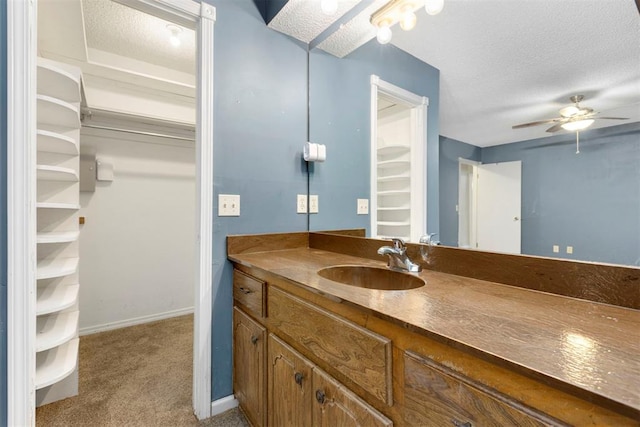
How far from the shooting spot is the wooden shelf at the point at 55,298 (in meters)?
1.47

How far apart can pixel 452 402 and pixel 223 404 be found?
143 cm

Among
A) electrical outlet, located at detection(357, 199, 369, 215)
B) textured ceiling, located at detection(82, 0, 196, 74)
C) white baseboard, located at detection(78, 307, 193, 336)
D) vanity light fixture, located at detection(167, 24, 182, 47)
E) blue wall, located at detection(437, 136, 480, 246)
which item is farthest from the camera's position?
white baseboard, located at detection(78, 307, 193, 336)

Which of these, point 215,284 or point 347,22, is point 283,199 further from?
point 347,22

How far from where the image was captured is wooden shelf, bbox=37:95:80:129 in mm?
1461

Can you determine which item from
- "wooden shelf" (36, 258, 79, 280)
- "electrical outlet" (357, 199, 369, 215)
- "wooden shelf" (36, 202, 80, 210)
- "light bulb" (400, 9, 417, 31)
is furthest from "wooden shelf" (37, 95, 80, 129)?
"light bulb" (400, 9, 417, 31)

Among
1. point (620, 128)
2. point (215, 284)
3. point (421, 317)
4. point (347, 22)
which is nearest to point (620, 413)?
point (421, 317)

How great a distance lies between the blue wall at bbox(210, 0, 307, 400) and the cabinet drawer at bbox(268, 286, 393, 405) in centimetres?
63

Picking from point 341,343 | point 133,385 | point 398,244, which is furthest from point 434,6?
point 133,385

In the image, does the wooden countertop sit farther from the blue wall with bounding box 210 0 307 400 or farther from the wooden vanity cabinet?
the blue wall with bounding box 210 0 307 400

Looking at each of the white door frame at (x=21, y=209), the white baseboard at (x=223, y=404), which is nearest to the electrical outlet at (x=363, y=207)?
the white baseboard at (x=223, y=404)

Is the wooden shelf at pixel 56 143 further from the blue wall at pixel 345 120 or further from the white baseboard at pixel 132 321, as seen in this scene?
the white baseboard at pixel 132 321

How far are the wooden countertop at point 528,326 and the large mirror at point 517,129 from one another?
0.18 metres

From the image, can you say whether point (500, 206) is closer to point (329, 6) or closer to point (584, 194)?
point (584, 194)

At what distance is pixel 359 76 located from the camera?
1.66 m
